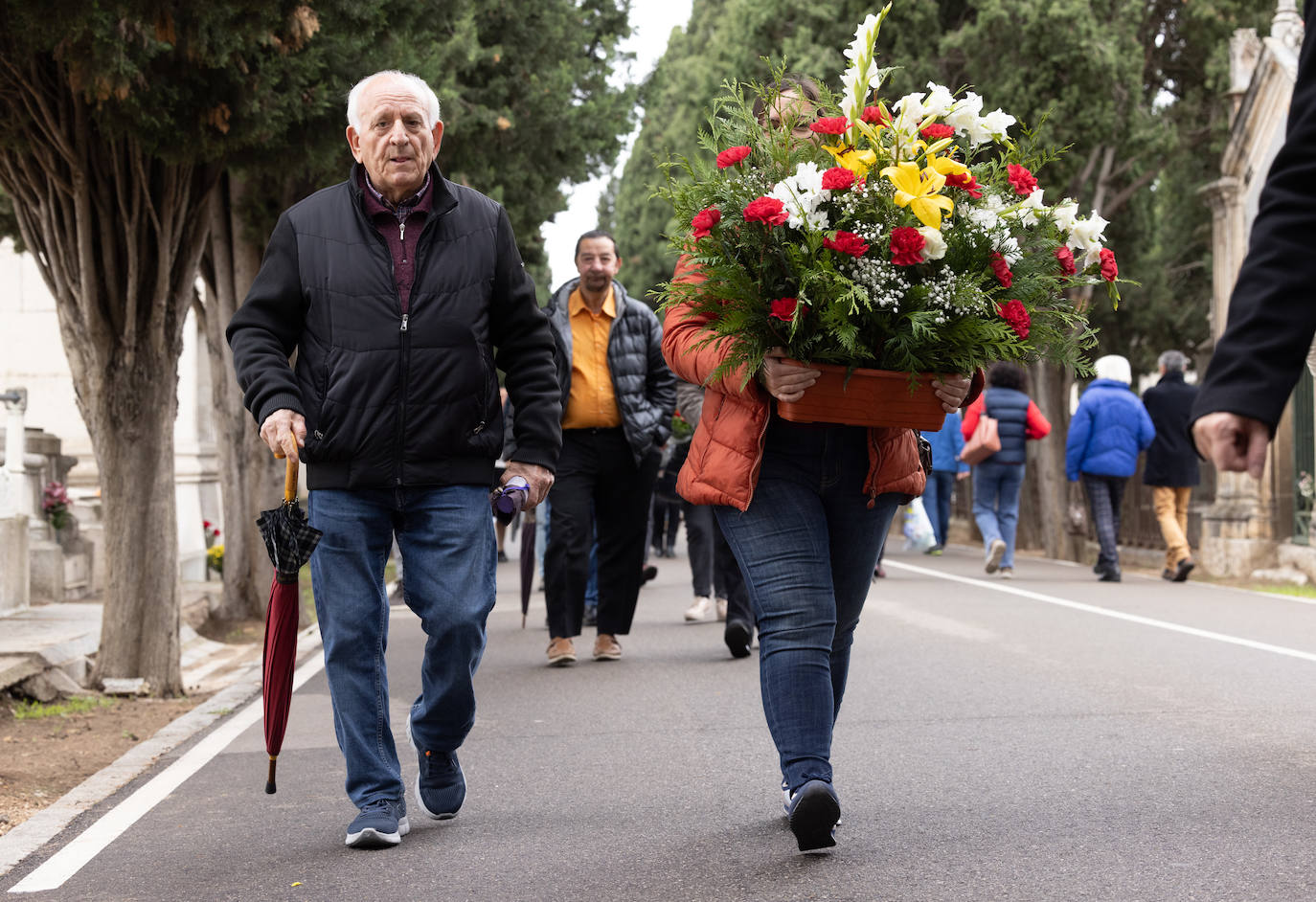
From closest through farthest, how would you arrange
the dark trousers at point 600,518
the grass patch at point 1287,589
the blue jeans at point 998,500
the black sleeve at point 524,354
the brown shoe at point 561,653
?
the black sleeve at point 524,354, the dark trousers at point 600,518, the brown shoe at point 561,653, the grass patch at point 1287,589, the blue jeans at point 998,500

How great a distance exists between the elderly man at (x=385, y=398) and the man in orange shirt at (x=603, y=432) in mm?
3674

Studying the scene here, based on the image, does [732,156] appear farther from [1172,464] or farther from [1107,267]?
[1172,464]

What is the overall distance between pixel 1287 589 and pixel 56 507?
10.3 metres

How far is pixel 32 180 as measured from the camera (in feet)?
27.8

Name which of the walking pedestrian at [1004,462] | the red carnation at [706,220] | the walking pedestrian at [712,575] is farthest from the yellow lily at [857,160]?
the walking pedestrian at [1004,462]

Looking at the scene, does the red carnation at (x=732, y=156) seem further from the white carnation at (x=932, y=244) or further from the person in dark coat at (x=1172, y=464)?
the person in dark coat at (x=1172, y=464)

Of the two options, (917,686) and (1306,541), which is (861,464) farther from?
(1306,541)

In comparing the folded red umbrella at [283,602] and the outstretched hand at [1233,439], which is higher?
the outstretched hand at [1233,439]

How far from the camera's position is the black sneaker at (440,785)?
4.98m

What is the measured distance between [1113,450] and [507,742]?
938cm

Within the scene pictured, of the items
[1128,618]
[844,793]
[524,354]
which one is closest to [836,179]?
[524,354]

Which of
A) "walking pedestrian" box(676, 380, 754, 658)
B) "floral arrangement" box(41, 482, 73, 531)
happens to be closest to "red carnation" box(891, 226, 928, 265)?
"walking pedestrian" box(676, 380, 754, 658)

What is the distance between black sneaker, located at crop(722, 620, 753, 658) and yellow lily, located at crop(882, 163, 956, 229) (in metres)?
4.93

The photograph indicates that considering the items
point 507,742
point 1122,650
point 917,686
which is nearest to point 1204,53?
point 1122,650
